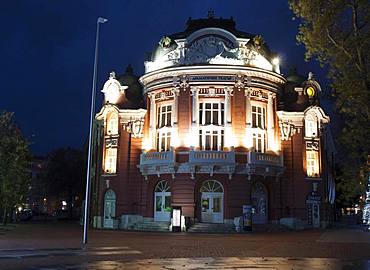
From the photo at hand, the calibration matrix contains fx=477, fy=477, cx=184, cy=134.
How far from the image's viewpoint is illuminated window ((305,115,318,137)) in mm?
47000

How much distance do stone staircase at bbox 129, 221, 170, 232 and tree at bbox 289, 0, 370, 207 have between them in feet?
84.8

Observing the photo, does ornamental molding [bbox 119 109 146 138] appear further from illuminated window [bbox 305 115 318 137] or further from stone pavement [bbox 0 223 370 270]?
stone pavement [bbox 0 223 370 270]

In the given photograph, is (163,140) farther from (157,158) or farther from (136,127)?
(136,127)

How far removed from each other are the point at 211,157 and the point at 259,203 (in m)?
6.90

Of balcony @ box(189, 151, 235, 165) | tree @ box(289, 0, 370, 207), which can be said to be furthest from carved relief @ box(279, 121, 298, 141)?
tree @ box(289, 0, 370, 207)

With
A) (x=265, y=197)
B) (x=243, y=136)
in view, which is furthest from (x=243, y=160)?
(x=265, y=197)

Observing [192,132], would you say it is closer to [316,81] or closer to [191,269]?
[316,81]

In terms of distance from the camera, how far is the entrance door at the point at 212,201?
41.8 metres

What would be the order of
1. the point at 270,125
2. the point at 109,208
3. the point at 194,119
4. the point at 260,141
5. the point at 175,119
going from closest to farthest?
the point at 194,119 < the point at 175,119 < the point at 260,141 < the point at 270,125 < the point at 109,208

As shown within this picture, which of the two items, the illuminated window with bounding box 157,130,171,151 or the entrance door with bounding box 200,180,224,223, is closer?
the entrance door with bounding box 200,180,224,223

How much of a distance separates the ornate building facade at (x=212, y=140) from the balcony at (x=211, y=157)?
0.09 m

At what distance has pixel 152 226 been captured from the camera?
1690 inches

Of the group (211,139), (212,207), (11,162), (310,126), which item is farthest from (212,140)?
(11,162)

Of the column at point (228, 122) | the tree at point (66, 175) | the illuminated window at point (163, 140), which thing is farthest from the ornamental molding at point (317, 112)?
the tree at point (66, 175)
